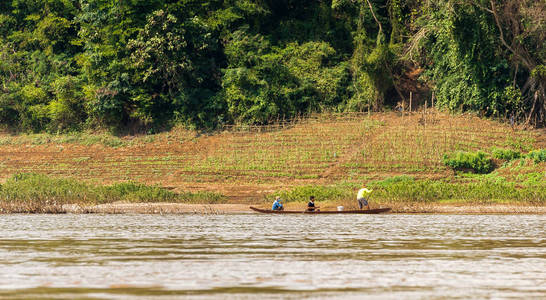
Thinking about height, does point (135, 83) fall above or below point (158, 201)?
above

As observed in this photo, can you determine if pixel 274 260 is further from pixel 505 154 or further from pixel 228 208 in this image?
pixel 505 154

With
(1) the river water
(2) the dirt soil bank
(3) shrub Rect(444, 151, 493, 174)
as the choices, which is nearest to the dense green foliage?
(3) shrub Rect(444, 151, 493, 174)

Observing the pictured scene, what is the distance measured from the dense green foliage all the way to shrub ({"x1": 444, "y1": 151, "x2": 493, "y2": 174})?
6196 millimetres

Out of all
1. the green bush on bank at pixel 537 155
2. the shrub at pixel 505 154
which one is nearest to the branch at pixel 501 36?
the shrub at pixel 505 154

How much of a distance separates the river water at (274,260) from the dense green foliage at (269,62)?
20.3 meters

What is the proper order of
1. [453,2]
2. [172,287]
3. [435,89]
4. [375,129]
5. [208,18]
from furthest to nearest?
1. [208,18]
2. [435,89]
3. [375,129]
4. [453,2]
5. [172,287]

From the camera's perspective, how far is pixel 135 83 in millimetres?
51125

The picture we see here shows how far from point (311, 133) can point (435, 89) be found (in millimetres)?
8828

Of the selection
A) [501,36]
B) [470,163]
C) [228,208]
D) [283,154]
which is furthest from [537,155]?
[228,208]

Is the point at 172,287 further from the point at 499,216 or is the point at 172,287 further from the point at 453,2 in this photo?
the point at 453,2

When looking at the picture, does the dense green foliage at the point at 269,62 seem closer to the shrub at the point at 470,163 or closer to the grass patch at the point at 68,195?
the shrub at the point at 470,163

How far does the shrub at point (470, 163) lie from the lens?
39.2 meters

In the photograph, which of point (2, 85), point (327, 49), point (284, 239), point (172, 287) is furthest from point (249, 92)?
point (172, 287)

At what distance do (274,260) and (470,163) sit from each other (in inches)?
1024
